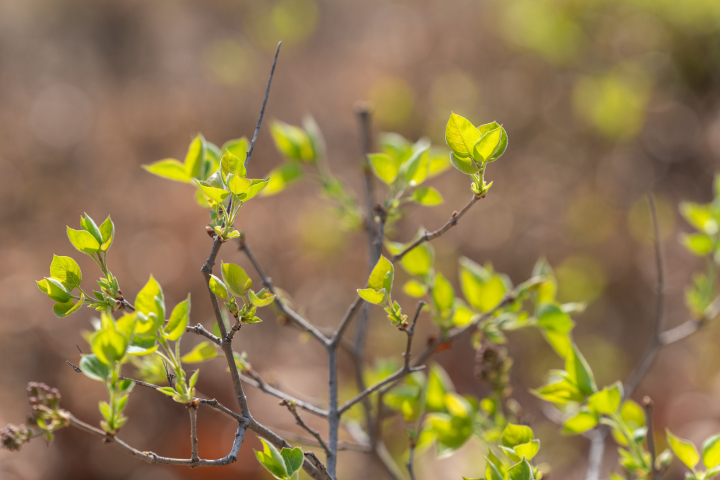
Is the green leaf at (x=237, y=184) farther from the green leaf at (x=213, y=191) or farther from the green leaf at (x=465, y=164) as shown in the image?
the green leaf at (x=465, y=164)

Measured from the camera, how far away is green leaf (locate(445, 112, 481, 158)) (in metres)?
0.45

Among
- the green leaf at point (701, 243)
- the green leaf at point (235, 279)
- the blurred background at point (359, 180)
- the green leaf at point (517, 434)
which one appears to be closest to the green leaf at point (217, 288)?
the green leaf at point (235, 279)

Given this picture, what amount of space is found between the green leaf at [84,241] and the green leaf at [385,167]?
1.02ft

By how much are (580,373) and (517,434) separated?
11 centimetres

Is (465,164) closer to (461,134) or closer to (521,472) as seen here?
(461,134)

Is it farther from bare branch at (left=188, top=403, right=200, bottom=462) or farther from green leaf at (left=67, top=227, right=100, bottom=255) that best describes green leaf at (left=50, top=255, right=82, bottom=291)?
bare branch at (left=188, top=403, right=200, bottom=462)

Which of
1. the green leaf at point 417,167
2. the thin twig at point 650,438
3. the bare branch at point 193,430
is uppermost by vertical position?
the green leaf at point 417,167

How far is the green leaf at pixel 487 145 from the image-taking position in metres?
0.44

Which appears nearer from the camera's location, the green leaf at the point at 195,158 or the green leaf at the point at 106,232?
the green leaf at the point at 106,232

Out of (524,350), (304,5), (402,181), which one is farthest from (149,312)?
(304,5)

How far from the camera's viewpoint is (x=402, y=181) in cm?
63

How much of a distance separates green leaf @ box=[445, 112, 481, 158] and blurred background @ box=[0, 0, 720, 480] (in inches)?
53.4

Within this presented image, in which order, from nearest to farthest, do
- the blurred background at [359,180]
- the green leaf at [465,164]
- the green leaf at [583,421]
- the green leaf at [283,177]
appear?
the green leaf at [465,164] → the green leaf at [583,421] → the green leaf at [283,177] → the blurred background at [359,180]

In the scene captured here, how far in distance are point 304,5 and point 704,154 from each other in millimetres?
2908
